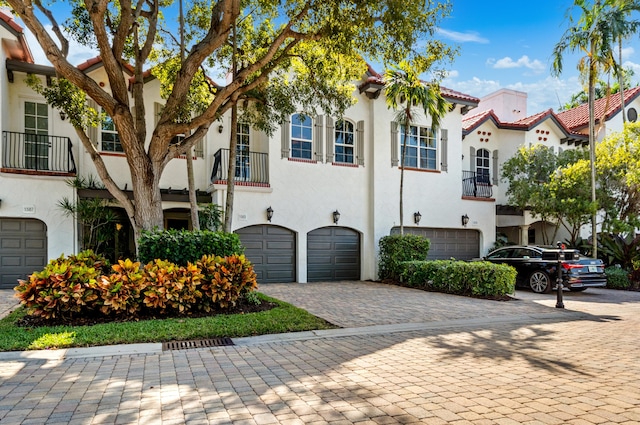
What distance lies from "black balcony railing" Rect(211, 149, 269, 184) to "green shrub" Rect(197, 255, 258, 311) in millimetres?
6777

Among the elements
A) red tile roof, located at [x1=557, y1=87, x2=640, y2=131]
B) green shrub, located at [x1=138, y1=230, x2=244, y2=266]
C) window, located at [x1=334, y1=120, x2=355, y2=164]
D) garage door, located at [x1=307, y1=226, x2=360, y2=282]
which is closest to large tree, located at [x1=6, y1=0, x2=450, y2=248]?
green shrub, located at [x1=138, y1=230, x2=244, y2=266]

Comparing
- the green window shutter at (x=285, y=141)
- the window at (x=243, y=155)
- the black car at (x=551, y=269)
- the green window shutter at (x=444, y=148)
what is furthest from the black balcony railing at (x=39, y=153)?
the black car at (x=551, y=269)

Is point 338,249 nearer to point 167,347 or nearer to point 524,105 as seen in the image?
point 167,347

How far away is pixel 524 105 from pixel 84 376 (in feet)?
83.2

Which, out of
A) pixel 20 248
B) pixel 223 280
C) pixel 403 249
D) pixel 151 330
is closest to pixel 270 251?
pixel 403 249

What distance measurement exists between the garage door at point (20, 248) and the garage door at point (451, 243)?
44.8 ft

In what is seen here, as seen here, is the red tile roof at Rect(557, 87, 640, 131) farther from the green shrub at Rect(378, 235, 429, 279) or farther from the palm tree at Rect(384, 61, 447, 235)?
the green shrub at Rect(378, 235, 429, 279)

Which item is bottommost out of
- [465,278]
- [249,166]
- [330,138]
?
[465,278]

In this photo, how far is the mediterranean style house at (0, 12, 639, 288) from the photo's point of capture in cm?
1378

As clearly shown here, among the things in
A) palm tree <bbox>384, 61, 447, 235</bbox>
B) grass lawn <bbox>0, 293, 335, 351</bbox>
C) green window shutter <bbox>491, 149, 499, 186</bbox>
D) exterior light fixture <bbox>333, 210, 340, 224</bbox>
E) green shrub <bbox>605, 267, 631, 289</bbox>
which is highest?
Answer: palm tree <bbox>384, 61, 447, 235</bbox>

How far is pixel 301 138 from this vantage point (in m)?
16.6

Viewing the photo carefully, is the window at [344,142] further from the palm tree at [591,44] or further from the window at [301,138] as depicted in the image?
the palm tree at [591,44]

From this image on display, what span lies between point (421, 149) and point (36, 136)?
14.4 m

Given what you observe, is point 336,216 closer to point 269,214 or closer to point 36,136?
point 269,214
